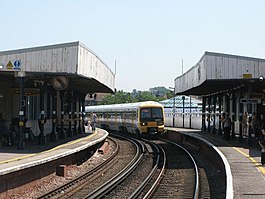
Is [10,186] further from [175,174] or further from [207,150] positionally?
[207,150]

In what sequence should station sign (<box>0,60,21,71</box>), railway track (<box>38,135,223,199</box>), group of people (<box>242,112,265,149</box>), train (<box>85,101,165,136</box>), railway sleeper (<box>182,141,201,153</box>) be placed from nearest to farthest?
railway track (<box>38,135,223,199</box>) → station sign (<box>0,60,21,71</box>) → group of people (<box>242,112,265,149</box>) → railway sleeper (<box>182,141,201,153</box>) → train (<box>85,101,165,136</box>)

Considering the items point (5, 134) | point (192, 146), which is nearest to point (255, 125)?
point (192, 146)

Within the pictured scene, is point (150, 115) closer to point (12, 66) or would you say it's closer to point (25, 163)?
point (12, 66)

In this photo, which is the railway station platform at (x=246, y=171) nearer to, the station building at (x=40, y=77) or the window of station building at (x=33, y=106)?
the station building at (x=40, y=77)


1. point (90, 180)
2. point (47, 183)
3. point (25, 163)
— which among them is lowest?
point (90, 180)

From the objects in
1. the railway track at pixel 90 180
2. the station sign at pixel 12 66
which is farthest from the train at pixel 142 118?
the station sign at pixel 12 66

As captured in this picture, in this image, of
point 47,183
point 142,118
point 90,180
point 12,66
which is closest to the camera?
point 47,183

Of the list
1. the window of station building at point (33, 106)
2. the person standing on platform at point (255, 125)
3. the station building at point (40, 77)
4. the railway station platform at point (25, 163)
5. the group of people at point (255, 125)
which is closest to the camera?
the railway station platform at point (25, 163)

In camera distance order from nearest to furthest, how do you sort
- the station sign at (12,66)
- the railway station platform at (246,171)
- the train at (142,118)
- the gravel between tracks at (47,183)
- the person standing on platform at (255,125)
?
the railway station platform at (246,171)
the gravel between tracks at (47,183)
the station sign at (12,66)
the person standing on platform at (255,125)
the train at (142,118)

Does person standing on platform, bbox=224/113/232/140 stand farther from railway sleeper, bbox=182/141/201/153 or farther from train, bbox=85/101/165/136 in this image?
train, bbox=85/101/165/136

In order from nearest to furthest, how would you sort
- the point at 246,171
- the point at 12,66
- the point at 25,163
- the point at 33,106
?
the point at 25,163, the point at 246,171, the point at 12,66, the point at 33,106

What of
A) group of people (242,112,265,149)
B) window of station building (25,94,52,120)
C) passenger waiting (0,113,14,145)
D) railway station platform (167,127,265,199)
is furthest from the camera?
window of station building (25,94,52,120)

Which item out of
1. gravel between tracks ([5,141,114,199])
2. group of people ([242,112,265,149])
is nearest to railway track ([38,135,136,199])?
gravel between tracks ([5,141,114,199])

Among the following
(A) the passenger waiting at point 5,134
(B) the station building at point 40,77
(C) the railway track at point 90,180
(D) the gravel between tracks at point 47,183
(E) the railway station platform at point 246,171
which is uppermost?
(B) the station building at point 40,77
